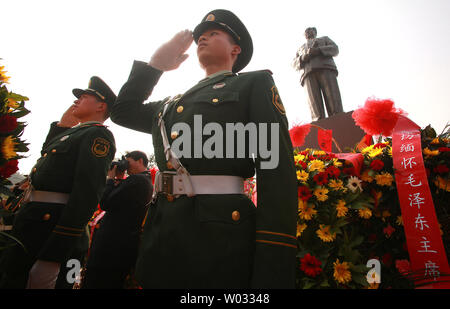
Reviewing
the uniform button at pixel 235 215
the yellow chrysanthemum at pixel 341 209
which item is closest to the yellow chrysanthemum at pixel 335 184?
the yellow chrysanthemum at pixel 341 209

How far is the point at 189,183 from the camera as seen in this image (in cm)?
121

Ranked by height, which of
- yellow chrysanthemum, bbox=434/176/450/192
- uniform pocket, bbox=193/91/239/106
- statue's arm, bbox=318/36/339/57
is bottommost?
yellow chrysanthemum, bbox=434/176/450/192

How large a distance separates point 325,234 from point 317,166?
63 cm

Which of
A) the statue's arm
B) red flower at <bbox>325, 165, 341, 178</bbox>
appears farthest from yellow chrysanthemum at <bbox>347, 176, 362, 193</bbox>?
the statue's arm

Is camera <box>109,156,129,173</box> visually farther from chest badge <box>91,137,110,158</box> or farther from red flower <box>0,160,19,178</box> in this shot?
red flower <box>0,160,19,178</box>

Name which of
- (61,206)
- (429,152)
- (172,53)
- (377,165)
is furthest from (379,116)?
(61,206)

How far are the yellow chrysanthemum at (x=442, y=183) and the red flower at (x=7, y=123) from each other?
3.33 m

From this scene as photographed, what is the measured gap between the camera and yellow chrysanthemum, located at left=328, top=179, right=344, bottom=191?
2326 millimetres

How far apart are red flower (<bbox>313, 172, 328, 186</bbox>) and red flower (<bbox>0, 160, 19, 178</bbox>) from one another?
232 cm

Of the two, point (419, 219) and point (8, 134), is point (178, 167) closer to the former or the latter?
point (8, 134)

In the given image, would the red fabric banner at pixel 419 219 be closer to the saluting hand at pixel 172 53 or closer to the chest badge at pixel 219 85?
the chest badge at pixel 219 85

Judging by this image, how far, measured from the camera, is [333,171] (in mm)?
2420
